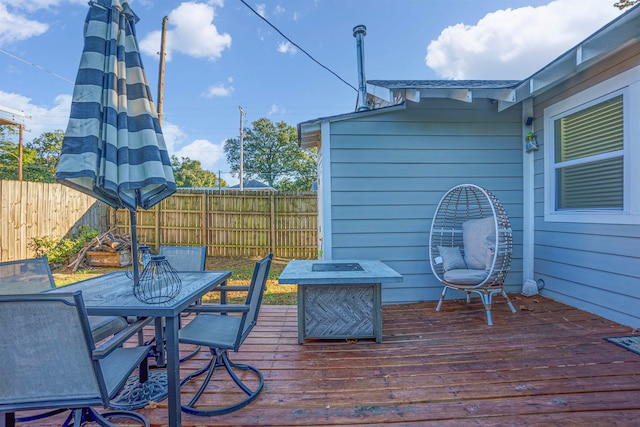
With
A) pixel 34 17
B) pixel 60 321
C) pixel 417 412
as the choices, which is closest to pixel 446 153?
pixel 417 412

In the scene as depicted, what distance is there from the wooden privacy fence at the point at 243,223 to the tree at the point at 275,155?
14.9 meters

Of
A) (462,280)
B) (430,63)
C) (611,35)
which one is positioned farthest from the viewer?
(430,63)

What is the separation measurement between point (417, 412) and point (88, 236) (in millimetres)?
8208

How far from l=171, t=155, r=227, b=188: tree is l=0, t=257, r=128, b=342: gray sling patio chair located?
22.5m

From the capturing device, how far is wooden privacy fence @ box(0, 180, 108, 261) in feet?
19.0

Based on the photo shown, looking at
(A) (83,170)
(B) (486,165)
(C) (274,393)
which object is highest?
(B) (486,165)

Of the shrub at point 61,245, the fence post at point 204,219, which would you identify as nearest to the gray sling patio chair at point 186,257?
the fence post at point 204,219

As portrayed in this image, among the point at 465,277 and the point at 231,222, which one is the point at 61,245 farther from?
the point at 465,277

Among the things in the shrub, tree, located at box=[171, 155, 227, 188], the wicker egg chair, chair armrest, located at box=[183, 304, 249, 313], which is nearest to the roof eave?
the wicker egg chair

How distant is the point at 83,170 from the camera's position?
169cm

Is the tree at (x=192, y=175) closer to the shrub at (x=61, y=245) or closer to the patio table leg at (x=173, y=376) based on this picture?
the shrub at (x=61, y=245)

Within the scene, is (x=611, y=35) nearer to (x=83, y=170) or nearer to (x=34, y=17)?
(x=83, y=170)

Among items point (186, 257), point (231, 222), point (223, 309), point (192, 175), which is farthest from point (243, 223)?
point (192, 175)

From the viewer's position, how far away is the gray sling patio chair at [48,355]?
1202mm
